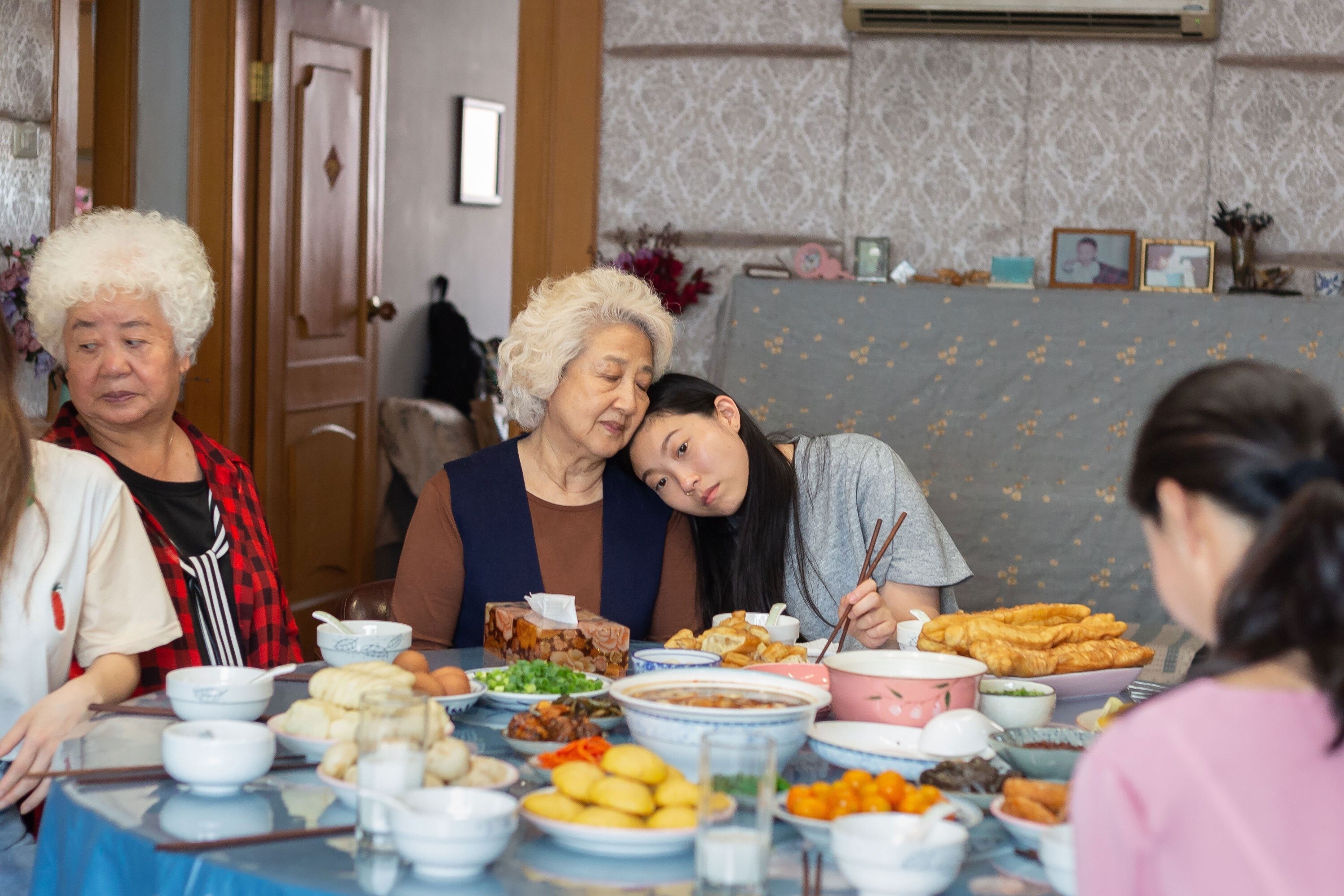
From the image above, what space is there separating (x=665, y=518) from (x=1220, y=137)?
8.16 ft

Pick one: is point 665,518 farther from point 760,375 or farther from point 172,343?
point 760,375

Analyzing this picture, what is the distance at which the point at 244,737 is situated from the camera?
1306mm

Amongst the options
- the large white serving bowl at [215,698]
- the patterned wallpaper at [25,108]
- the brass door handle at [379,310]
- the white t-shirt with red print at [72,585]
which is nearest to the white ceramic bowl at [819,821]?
the large white serving bowl at [215,698]

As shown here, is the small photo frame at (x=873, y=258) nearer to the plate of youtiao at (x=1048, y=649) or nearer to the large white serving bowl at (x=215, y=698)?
the plate of youtiao at (x=1048, y=649)

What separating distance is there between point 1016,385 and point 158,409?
2.40 metres

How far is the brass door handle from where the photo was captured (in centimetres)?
548

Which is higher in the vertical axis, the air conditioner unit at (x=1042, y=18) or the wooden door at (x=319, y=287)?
the air conditioner unit at (x=1042, y=18)

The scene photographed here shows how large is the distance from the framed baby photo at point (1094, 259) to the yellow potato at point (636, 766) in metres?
3.11

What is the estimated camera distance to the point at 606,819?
1136 mm

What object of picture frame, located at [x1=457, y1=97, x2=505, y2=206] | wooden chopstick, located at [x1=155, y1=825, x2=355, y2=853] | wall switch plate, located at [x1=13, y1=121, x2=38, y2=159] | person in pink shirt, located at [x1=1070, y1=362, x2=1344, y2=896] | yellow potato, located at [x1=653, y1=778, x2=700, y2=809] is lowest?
wooden chopstick, located at [x1=155, y1=825, x2=355, y2=853]

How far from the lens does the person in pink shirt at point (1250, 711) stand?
A: 82cm

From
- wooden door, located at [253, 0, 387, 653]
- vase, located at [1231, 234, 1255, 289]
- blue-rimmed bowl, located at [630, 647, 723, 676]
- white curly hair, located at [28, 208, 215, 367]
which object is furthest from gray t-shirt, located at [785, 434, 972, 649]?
wooden door, located at [253, 0, 387, 653]

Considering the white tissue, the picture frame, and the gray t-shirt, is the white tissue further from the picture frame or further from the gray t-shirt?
the picture frame

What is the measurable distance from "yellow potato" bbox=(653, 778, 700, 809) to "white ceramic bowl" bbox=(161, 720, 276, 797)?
0.40m
